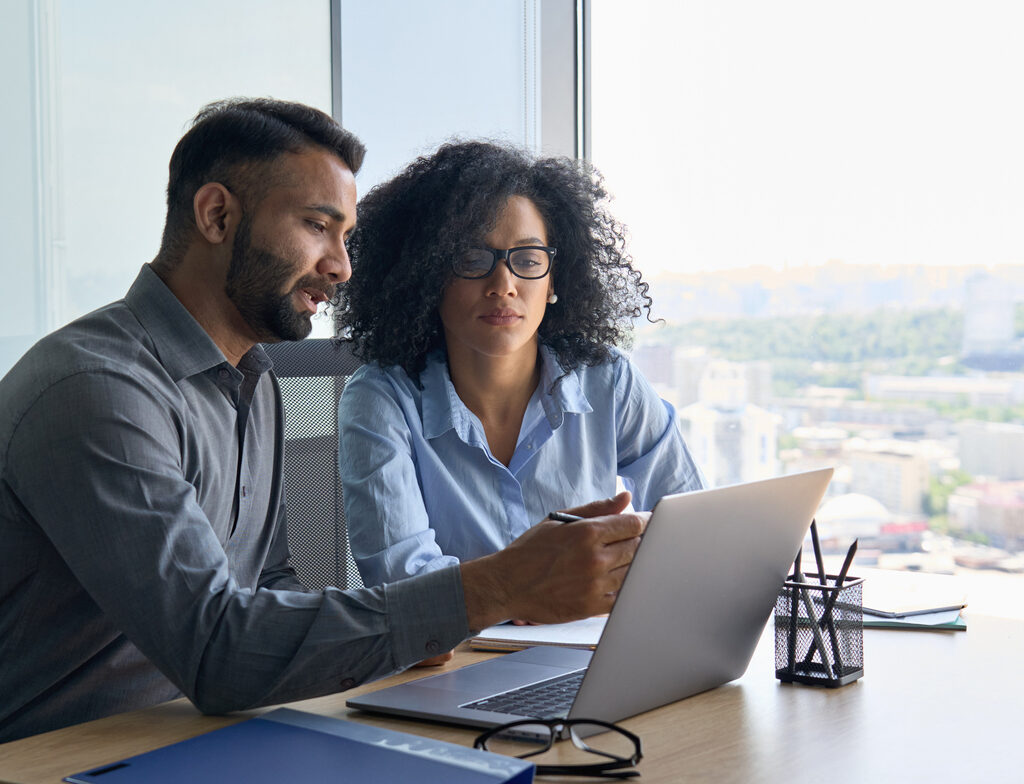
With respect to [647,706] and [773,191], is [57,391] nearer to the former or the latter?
[647,706]

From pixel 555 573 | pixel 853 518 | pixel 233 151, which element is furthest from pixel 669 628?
pixel 853 518

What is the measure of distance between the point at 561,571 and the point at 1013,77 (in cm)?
207

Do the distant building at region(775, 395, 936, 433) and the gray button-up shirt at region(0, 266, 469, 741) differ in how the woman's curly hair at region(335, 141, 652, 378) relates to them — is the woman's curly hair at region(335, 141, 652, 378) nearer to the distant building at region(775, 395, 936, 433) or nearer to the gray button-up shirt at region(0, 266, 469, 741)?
the gray button-up shirt at region(0, 266, 469, 741)

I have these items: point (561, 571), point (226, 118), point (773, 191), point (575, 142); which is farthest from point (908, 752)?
point (575, 142)

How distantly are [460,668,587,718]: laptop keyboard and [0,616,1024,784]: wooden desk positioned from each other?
0.20 ft

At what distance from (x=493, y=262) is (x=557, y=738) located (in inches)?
41.8

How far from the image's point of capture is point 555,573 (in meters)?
1.01

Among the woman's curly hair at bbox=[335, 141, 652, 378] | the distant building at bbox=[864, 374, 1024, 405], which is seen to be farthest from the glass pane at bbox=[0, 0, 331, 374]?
the distant building at bbox=[864, 374, 1024, 405]

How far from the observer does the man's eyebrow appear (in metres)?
1.42

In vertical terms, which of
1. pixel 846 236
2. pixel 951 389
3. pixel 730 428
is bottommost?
pixel 730 428

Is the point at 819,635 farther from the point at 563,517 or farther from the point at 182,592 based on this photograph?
the point at 182,592

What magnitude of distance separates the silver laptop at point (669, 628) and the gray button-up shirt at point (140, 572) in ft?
0.30

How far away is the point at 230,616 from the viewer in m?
1.00

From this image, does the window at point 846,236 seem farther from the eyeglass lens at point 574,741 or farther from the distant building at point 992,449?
the eyeglass lens at point 574,741
